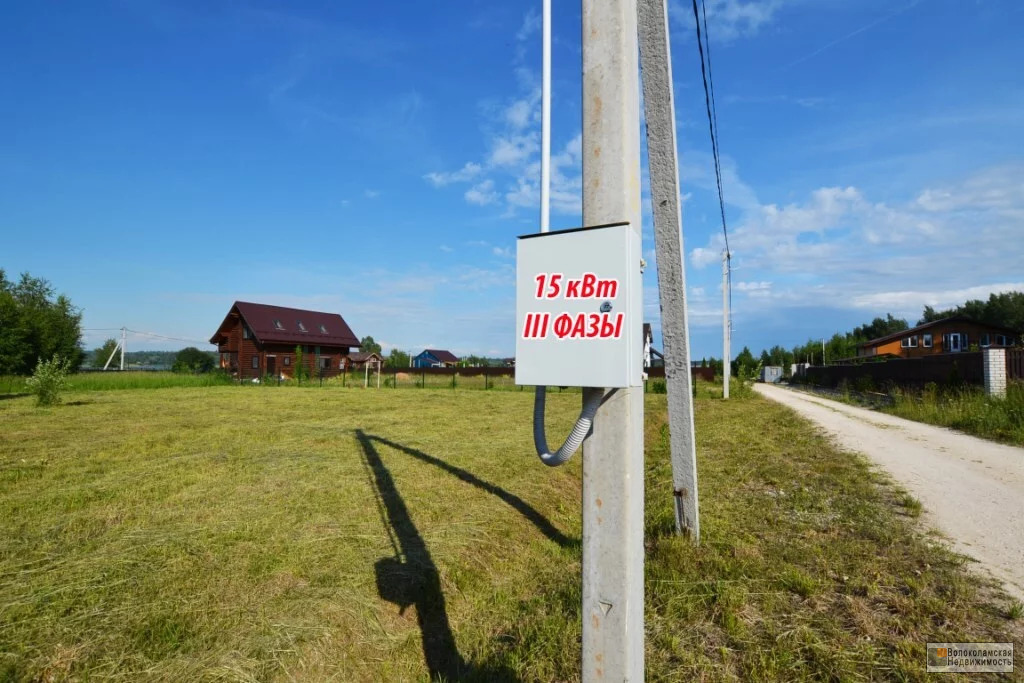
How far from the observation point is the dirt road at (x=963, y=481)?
11.6 feet

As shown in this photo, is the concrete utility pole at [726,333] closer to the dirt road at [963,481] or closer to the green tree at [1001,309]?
the dirt road at [963,481]

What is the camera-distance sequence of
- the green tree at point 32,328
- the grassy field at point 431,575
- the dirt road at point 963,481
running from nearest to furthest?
the grassy field at point 431,575 < the dirt road at point 963,481 < the green tree at point 32,328

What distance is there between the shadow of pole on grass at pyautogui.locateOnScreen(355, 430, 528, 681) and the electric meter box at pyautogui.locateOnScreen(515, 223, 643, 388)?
1644 mm

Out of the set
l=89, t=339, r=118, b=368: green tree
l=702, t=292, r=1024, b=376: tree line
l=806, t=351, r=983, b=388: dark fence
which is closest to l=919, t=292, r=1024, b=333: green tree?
l=702, t=292, r=1024, b=376: tree line

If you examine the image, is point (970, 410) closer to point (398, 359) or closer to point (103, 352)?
point (398, 359)

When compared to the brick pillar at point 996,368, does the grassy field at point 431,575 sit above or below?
below

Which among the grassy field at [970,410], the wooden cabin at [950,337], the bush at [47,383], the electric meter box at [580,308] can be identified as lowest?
the grassy field at [970,410]

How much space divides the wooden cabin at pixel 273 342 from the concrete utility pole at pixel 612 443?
37365mm

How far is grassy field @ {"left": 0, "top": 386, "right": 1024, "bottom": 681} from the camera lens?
96.1 inches

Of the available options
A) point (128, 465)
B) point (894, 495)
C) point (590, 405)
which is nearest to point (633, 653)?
point (590, 405)

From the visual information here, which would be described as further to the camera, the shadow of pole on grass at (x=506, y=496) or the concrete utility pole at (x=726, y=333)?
the concrete utility pole at (x=726, y=333)

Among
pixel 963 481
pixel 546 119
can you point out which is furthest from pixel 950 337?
pixel 546 119

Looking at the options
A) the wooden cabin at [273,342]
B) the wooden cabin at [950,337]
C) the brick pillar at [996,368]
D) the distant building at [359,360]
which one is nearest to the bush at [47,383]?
the wooden cabin at [273,342]

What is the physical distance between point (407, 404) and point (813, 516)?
13.3 metres
